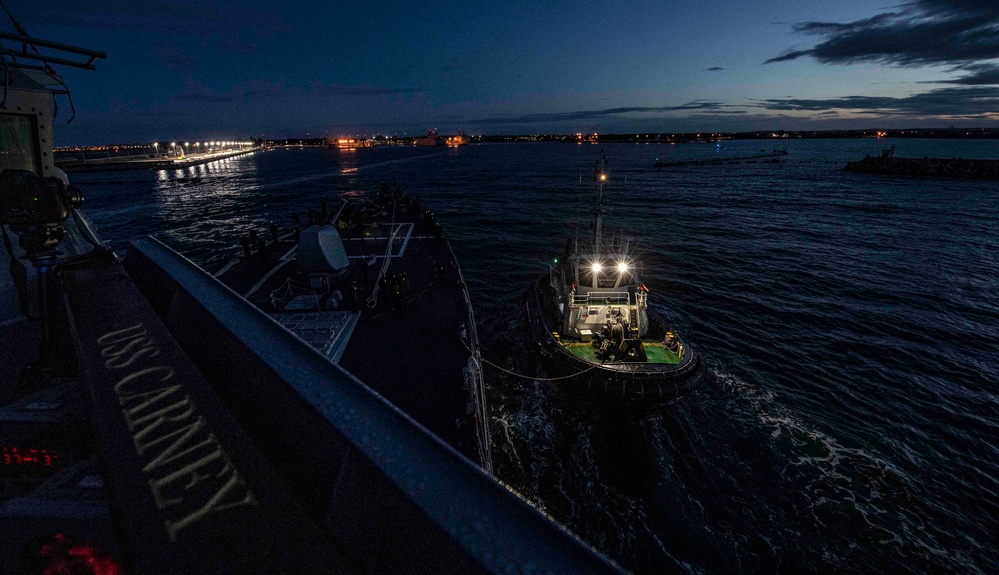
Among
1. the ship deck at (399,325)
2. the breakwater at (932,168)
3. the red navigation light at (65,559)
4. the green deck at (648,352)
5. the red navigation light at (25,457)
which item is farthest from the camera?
the breakwater at (932,168)

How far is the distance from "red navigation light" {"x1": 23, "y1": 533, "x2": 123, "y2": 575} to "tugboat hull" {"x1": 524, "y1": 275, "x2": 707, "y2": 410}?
15.2 m

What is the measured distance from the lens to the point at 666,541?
1197cm

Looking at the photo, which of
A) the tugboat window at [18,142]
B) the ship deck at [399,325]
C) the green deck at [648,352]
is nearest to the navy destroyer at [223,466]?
the ship deck at [399,325]

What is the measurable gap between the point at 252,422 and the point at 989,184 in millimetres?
123963

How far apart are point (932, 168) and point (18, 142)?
138969 millimetres

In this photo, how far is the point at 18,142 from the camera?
8617 mm

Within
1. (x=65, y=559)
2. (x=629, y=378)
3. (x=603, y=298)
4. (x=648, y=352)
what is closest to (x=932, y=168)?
(x=648, y=352)

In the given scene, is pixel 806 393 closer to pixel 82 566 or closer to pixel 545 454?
pixel 545 454

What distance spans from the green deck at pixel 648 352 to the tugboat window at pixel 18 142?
1692 centimetres

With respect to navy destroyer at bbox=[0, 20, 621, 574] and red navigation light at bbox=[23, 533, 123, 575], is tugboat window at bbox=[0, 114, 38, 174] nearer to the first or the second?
navy destroyer at bbox=[0, 20, 621, 574]

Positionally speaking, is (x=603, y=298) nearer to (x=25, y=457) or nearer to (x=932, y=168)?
(x=25, y=457)

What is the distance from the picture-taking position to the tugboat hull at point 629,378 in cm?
1521

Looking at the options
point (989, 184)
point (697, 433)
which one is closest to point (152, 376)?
point (697, 433)

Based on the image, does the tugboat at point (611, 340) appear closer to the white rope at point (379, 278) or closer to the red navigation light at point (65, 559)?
the white rope at point (379, 278)
